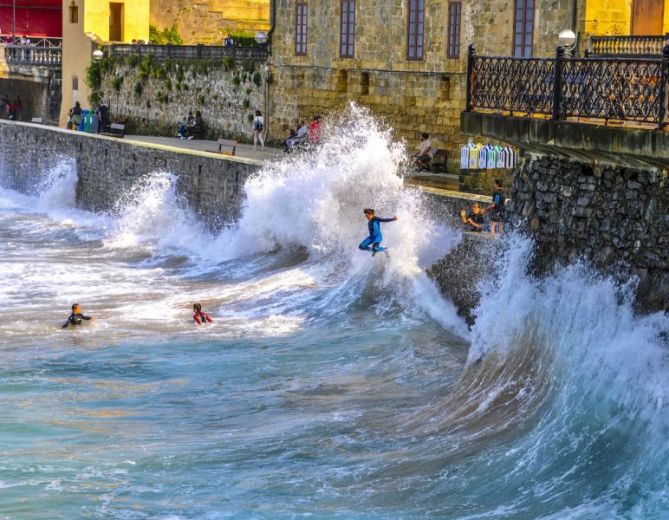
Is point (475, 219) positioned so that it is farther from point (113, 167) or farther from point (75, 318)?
point (113, 167)

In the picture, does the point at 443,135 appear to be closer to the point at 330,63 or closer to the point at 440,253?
the point at 330,63

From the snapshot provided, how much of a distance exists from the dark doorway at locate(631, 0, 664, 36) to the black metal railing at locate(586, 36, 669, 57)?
98 cm

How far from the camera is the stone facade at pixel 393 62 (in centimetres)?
2625

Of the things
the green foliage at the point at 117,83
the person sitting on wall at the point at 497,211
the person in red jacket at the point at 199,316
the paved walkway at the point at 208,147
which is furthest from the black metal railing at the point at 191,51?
the person sitting on wall at the point at 497,211

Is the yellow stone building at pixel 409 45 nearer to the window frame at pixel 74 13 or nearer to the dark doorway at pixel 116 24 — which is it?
the window frame at pixel 74 13

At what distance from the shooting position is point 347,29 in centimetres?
3075

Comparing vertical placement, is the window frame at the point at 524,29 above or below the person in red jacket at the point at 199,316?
above

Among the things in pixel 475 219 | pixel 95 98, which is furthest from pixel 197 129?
pixel 475 219

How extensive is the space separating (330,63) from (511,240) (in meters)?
16.0

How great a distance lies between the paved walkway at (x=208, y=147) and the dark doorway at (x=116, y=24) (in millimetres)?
6053

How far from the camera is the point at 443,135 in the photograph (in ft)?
92.0

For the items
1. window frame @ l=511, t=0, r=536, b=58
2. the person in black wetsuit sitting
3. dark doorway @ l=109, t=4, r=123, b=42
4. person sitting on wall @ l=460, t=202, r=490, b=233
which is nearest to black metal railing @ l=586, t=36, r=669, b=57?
window frame @ l=511, t=0, r=536, b=58

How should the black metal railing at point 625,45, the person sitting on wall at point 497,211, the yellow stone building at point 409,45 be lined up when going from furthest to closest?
the yellow stone building at point 409,45 < the black metal railing at point 625,45 < the person sitting on wall at point 497,211

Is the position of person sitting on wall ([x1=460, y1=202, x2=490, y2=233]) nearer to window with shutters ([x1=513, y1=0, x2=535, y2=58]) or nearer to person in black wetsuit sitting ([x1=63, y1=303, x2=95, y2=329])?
person in black wetsuit sitting ([x1=63, y1=303, x2=95, y2=329])
